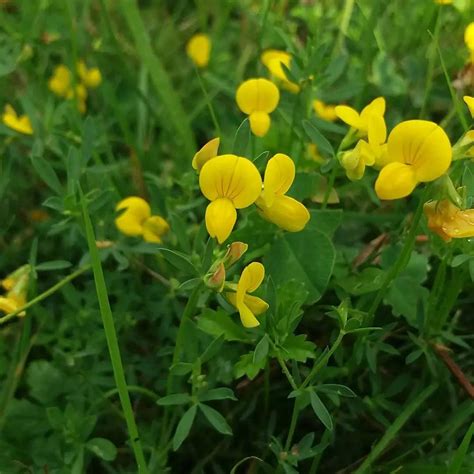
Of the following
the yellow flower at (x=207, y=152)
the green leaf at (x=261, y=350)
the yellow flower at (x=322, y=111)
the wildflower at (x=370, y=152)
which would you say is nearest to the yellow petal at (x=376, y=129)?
the wildflower at (x=370, y=152)

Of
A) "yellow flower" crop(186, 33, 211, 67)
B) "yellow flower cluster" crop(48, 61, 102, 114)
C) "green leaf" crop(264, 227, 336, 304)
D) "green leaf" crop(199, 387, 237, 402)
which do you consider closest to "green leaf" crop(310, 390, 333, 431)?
"green leaf" crop(199, 387, 237, 402)

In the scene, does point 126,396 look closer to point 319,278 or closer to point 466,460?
point 319,278

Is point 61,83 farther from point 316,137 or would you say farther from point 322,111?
point 316,137

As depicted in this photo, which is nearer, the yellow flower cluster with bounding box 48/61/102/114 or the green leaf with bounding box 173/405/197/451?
the green leaf with bounding box 173/405/197/451

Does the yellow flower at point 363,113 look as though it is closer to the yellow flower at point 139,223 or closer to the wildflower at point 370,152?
the wildflower at point 370,152

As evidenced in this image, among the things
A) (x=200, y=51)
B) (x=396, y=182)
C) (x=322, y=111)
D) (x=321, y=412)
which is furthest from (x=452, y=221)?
(x=200, y=51)

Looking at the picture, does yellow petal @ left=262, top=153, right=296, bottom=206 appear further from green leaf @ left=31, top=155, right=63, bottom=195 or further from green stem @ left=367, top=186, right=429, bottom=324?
green leaf @ left=31, top=155, right=63, bottom=195
